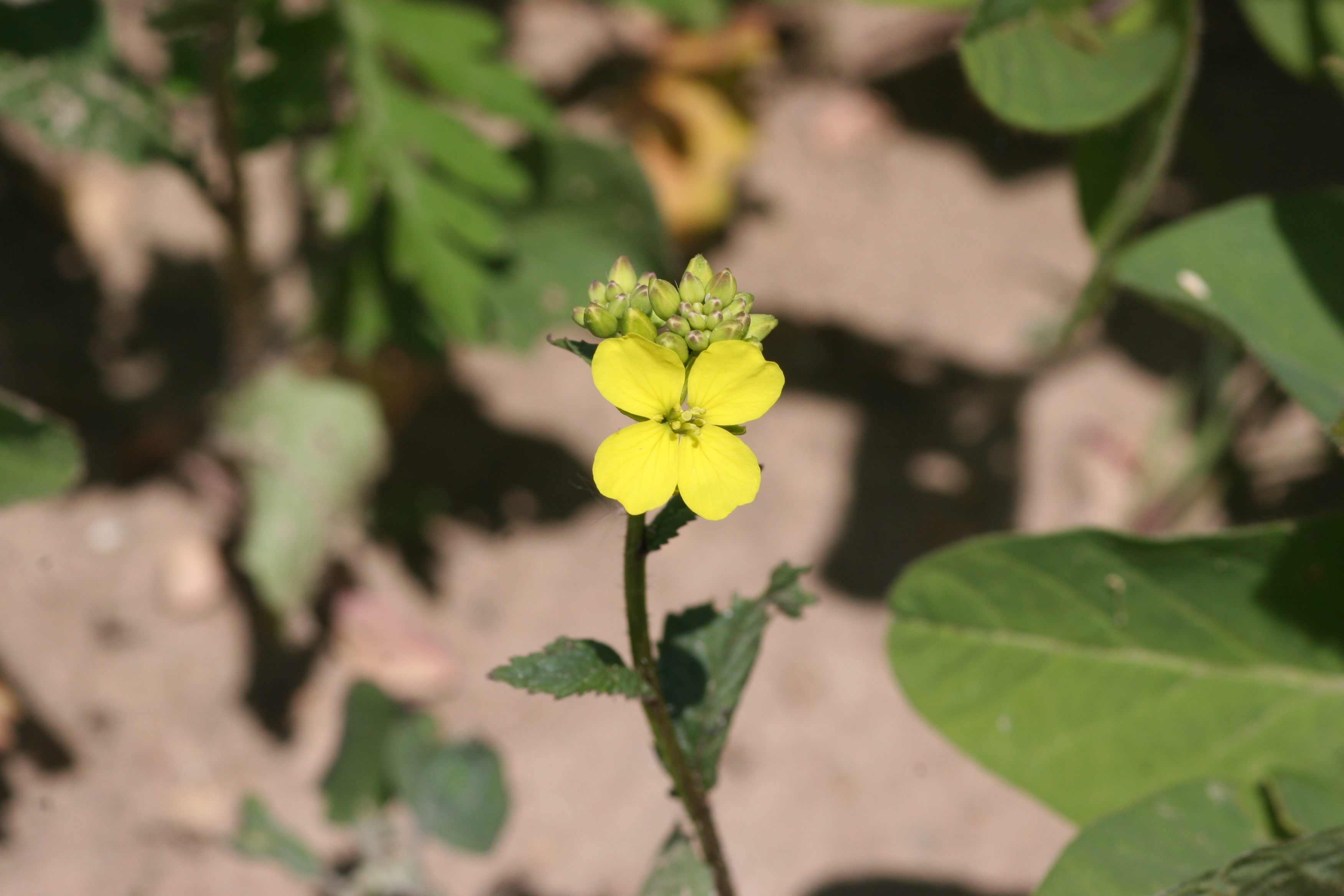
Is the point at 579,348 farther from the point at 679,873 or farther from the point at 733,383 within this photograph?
the point at 679,873

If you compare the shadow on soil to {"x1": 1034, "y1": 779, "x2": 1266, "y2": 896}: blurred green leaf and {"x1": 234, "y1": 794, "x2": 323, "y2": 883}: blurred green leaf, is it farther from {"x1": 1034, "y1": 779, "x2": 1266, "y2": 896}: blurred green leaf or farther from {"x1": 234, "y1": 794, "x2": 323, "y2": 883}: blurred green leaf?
{"x1": 234, "y1": 794, "x2": 323, "y2": 883}: blurred green leaf

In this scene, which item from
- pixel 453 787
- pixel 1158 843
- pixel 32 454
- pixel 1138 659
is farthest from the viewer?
pixel 453 787

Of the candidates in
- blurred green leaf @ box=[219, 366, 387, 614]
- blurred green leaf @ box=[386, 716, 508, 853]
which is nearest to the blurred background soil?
blurred green leaf @ box=[219, 366, 387, 614]

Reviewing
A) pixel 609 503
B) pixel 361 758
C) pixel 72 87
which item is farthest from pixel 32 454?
pixel 609 503

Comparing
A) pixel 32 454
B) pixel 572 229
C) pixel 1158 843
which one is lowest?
pixel 1158 843

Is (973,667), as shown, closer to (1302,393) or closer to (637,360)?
(1302,393)

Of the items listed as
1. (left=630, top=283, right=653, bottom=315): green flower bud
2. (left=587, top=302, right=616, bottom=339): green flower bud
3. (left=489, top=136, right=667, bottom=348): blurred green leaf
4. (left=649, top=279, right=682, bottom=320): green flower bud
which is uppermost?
(left=489, top=136, right=667, bottom=348): blurred green leaf
